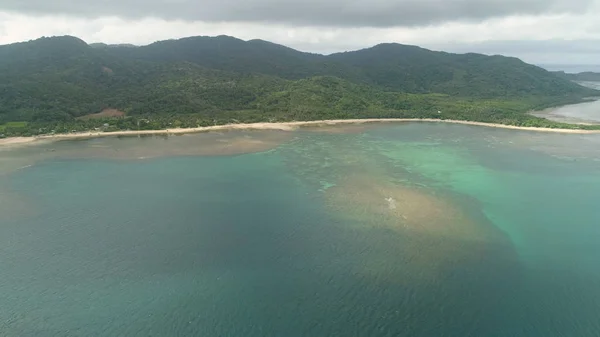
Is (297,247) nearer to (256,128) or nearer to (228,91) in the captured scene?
(256,128)

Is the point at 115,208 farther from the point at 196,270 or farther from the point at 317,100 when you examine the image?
the point at 317,100

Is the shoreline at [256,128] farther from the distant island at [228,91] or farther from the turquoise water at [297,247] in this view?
the turquoise water at [297,247]

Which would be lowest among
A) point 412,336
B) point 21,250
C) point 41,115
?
point 412,336

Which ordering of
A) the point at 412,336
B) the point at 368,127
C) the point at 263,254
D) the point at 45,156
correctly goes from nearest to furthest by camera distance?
the point at 412,336 < the point at 263,254 < the point at 45,156 < the point at 368,127

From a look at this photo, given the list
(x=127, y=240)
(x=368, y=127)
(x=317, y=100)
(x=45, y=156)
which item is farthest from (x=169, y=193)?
(x=317, y=100)

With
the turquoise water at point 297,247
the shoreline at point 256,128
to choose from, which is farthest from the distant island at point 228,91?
the turquoise water at point 297,247

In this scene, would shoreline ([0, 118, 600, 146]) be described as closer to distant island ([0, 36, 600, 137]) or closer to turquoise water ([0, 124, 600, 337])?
distant island ([0, 36, 600, 137])
